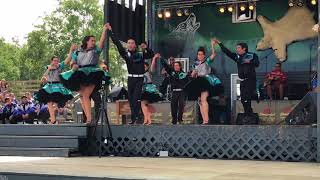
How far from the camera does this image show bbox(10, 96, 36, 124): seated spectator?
576 inches

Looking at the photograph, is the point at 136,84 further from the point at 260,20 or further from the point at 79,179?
the point at 260,20

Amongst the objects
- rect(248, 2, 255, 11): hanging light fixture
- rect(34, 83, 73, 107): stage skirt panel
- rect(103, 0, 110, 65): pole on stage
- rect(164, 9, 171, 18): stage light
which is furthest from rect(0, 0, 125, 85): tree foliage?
rect(34, 83, 73, 107): stage skirt panel

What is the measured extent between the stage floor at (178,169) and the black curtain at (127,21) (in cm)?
621

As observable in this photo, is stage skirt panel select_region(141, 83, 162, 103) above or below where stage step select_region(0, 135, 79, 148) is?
above

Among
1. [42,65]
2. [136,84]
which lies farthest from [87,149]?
[42,65]

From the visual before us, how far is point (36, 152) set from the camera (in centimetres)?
1072

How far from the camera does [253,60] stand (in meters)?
11.4

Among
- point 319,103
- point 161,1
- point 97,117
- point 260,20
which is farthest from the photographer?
point 161,1

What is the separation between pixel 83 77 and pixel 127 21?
5090 mm

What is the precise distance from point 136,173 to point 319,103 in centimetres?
363

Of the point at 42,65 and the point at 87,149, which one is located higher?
the point at 42,65

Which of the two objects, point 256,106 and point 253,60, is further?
point 256,106

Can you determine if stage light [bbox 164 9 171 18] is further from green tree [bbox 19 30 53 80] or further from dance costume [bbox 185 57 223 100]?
green tree [bbox 19 30 53 80]

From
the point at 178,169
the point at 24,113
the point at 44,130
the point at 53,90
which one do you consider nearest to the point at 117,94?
the point at 24,113
